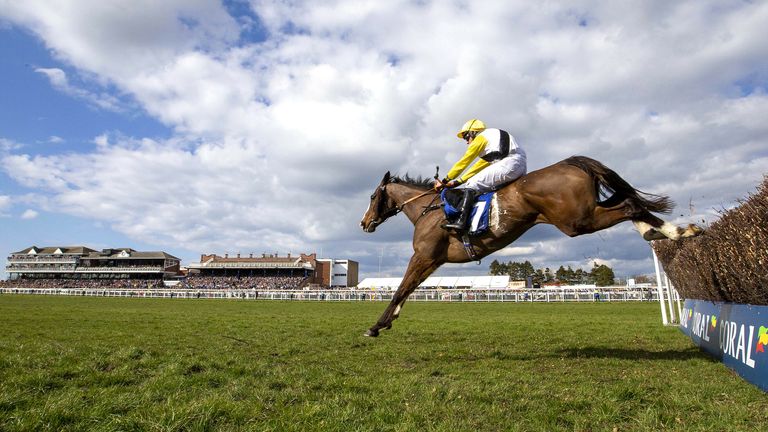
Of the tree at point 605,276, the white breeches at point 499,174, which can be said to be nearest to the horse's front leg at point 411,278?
the white breeches at point 499,174

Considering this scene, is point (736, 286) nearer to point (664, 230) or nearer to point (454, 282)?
point (664, 230)

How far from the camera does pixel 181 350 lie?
8305 millimetres

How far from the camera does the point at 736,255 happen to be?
21.7ft

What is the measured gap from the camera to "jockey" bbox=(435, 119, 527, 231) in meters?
7.17

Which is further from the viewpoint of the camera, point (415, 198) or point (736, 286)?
point (415, 198)

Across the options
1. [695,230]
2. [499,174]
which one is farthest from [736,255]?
[499,174]

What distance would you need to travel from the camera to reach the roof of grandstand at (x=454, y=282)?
7856 centimetres

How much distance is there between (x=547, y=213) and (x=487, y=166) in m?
1.24

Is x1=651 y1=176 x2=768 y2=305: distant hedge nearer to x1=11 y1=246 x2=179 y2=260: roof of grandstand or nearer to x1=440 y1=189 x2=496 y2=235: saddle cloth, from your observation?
x1=440 y1=189 x2=496 y2=235: saddle cloth

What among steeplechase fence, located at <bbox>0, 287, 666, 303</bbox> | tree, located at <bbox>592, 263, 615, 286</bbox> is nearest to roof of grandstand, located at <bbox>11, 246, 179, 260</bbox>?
steeplechase fence, located at <bbox>0, 287, 666, 303</bbox>

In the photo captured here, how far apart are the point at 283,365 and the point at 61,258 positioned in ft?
509

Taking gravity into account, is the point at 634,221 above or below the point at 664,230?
above

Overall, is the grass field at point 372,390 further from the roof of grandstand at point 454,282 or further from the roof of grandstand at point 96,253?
the roof of grandstand at point 96,253

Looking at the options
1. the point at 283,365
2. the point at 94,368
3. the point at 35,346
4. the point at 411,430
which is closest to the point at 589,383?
the point at 411,430
